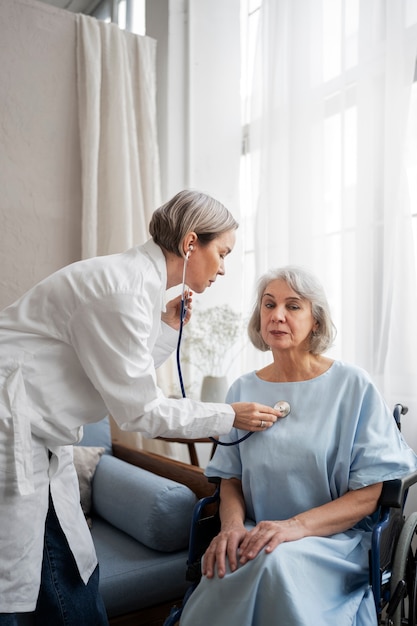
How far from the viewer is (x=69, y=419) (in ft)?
4.28

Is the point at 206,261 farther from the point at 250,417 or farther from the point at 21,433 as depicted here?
the point at 21,433

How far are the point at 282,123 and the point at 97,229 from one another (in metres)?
1.10

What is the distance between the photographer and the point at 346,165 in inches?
91.4

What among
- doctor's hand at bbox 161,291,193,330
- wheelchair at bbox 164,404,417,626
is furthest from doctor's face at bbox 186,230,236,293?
wheelchair at bbox 164,404,417,626

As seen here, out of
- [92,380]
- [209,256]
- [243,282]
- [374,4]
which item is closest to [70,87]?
[243,282]

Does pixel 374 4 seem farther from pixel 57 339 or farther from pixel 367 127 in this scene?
pixel 57 339

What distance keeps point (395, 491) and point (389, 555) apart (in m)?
0.25

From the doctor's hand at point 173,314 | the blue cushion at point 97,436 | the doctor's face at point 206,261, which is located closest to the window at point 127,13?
the blue cushion at point 97,436

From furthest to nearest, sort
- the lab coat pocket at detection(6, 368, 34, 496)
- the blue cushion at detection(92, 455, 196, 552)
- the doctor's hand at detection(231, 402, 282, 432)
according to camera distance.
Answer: the blue cushion at detection(92, 455, 196, 552) < the doctor's hand at detection(231, 402, 282, 432) < the lab coat pocket at detection(6, 368, 34, 496)

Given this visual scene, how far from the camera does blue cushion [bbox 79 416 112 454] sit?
8.39ft

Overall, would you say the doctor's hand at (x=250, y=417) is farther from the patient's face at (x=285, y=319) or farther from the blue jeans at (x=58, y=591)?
the blue jeans at (x=58, y=591)

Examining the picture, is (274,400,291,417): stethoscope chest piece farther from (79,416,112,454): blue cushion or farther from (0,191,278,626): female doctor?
(79,416,112,454): blue cushion

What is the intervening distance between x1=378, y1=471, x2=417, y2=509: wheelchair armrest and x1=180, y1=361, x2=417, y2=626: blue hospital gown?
0.8 inches

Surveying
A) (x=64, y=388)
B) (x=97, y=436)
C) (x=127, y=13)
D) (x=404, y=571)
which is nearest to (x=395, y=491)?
(x=404, y=571)
